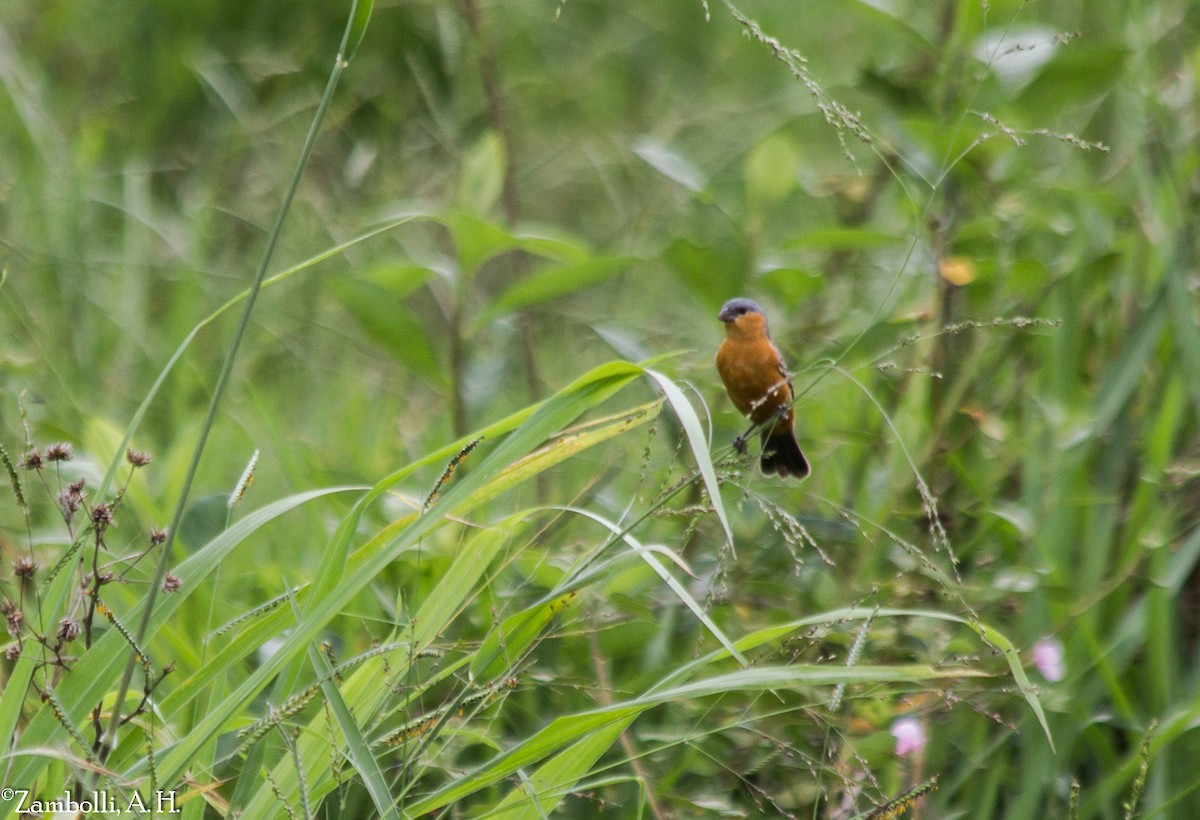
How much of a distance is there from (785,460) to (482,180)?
0.97 metres

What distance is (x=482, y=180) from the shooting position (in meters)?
2.72

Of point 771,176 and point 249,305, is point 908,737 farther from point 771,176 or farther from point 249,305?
point 249,305

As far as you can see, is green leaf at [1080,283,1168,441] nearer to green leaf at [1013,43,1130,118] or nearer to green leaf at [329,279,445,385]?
green leaf at [1013,43,1130,118]

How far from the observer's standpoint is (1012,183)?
2.67 m

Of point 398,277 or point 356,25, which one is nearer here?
point 356,25

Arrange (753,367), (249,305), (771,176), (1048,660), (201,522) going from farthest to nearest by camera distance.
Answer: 1. (753,367)
2. (771,176)
3. (1048,660)
4. (201,522)
5. (249,305)

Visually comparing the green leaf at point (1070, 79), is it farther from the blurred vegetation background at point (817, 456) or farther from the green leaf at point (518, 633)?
the green leaf at point (518, 633)

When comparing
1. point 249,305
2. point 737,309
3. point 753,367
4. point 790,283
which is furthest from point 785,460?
point 249,305

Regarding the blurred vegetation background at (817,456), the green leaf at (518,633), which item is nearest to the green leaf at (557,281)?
the blurred vegetation background at (817,456)

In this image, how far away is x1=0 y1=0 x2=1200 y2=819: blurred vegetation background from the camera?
2.00 m

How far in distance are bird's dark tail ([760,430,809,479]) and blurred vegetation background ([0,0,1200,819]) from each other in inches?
2.8

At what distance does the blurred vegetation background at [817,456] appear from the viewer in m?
2.00

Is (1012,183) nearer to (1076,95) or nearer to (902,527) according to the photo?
(1076,95)

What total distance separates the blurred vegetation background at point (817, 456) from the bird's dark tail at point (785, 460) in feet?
0.23
